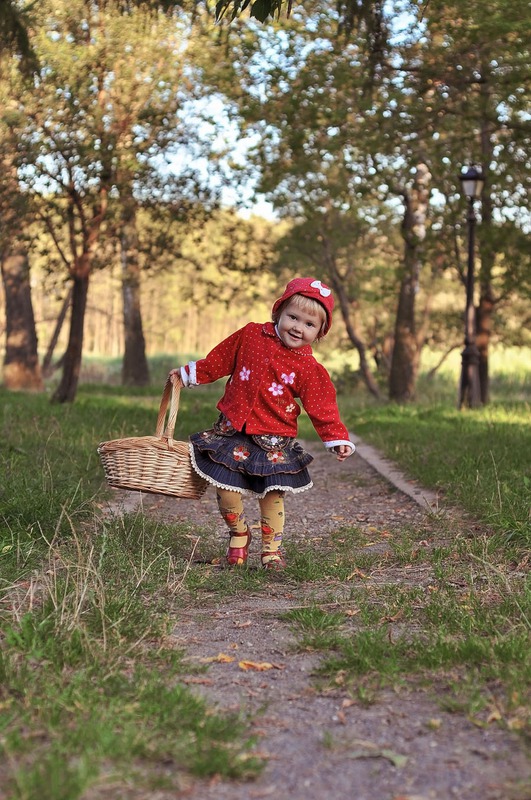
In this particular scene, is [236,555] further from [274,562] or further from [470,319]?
[470,319]

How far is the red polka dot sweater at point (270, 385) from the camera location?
18.0ft

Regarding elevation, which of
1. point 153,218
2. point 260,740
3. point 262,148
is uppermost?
point 262,148

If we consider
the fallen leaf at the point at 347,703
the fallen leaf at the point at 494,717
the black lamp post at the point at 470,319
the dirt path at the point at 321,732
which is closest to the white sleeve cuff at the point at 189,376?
the dirt path at the point at 321,732

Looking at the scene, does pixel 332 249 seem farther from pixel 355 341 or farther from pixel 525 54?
pixel 525 54

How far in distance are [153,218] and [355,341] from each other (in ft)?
36.8

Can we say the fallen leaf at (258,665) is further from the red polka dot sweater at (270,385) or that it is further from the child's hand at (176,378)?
the child's hand at (176,378)

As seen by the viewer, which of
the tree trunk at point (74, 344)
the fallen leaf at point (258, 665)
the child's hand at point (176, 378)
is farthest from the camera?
the tree trunk at point (74, 344)

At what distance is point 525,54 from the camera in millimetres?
11781

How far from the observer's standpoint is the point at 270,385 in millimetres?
5527

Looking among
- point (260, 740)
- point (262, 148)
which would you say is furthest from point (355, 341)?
point (260, 740)

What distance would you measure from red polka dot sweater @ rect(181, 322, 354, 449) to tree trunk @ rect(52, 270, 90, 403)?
10.8 meters

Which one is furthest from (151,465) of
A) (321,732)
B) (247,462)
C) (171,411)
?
(321,732)

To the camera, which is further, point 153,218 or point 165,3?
point 153,218

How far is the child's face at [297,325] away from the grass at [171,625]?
4.00 ft
